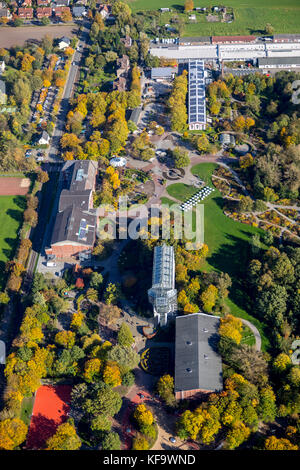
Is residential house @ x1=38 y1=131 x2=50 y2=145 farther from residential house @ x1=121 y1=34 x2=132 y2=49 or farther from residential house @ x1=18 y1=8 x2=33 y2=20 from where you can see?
residential house @ x1=18 y1=8 x2=33 y2=20

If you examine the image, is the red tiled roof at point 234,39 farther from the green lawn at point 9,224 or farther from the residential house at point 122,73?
the green lawn at point 9,224

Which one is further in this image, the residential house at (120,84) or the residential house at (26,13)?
the residential house at (26,13)

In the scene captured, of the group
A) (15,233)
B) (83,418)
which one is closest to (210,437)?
(83,418)

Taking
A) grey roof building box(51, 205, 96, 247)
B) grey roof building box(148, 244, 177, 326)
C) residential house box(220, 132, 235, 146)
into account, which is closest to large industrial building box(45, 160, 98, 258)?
grey roof building box(51, 205, 96, 247)

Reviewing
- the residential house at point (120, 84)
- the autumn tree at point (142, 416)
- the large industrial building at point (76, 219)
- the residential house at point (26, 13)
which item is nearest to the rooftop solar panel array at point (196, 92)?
the residential house at point (120, 84)

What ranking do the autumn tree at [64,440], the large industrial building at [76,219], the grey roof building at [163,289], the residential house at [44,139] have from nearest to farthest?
the autumn tree at [64,440] → the grey roof building at [163,289] → the large industrial building at [76,219] → the residential house at [44,139]

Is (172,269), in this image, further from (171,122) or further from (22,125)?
(22,125)

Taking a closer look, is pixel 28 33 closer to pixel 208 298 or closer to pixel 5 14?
pixel 5 14
